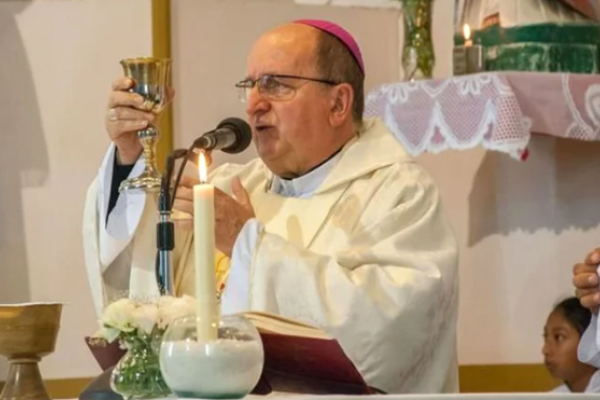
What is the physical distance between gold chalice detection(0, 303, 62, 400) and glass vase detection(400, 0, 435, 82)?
8.06 feet

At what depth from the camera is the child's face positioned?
4242 millimetres

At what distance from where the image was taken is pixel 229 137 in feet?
8.11

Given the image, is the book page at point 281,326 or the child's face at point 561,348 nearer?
the book page at point 281,326

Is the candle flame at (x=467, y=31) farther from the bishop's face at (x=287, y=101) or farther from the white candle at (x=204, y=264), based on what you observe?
the white candle at (x=204, y=264)

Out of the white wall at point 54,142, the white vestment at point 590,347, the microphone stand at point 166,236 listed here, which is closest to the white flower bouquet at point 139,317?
the microphone stand at point 166,236

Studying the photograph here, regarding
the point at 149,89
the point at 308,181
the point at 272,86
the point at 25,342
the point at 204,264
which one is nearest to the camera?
the point at 204,264

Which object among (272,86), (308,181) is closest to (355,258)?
(308,181)

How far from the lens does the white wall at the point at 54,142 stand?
13.6ft

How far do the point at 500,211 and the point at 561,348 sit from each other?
59 centimetres

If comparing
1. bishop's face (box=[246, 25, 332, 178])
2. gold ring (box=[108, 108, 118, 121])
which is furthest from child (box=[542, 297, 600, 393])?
gold ring (box=[108, 108, 118, 121])

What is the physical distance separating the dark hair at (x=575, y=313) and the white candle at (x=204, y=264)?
278cm

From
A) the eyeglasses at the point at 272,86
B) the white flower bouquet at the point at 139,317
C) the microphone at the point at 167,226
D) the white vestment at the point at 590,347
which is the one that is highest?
the eyeglasses at the point at 272,86

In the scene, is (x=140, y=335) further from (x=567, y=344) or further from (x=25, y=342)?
(x=567, y=344)

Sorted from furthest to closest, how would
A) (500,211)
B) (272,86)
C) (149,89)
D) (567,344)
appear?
(500,211) → (567,344) → (272,86) → (149,89)
